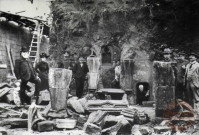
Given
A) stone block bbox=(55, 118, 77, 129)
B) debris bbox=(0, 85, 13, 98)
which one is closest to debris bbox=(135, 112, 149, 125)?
stone block bbox=(55, 118, 77, 129)

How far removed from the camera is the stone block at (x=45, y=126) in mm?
5043

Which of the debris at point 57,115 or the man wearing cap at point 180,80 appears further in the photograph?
the man wearing cap at point 180,80

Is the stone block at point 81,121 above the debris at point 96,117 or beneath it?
beneath

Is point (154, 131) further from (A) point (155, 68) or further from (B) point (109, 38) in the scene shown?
(B) point (109, 38)

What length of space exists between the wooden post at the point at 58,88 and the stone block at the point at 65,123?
608mm

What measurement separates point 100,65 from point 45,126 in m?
3.59

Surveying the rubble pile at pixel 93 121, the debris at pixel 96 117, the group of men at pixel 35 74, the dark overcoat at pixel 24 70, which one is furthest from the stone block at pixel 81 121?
the dark overcoat at pixel 24 70

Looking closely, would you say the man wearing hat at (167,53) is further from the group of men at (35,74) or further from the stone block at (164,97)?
the group of men at (35,74)

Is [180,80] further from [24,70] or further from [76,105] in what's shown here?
[24,70]

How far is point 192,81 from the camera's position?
5941 millimetres

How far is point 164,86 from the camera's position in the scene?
18.4 ft

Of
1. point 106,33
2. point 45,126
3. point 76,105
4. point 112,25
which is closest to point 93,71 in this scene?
point 106,33

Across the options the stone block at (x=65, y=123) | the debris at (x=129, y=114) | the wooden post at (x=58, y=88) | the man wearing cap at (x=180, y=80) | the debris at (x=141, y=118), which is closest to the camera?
the stone block at (x=65, y=123)

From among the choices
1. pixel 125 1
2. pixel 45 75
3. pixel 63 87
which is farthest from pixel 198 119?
pixel 125 1
